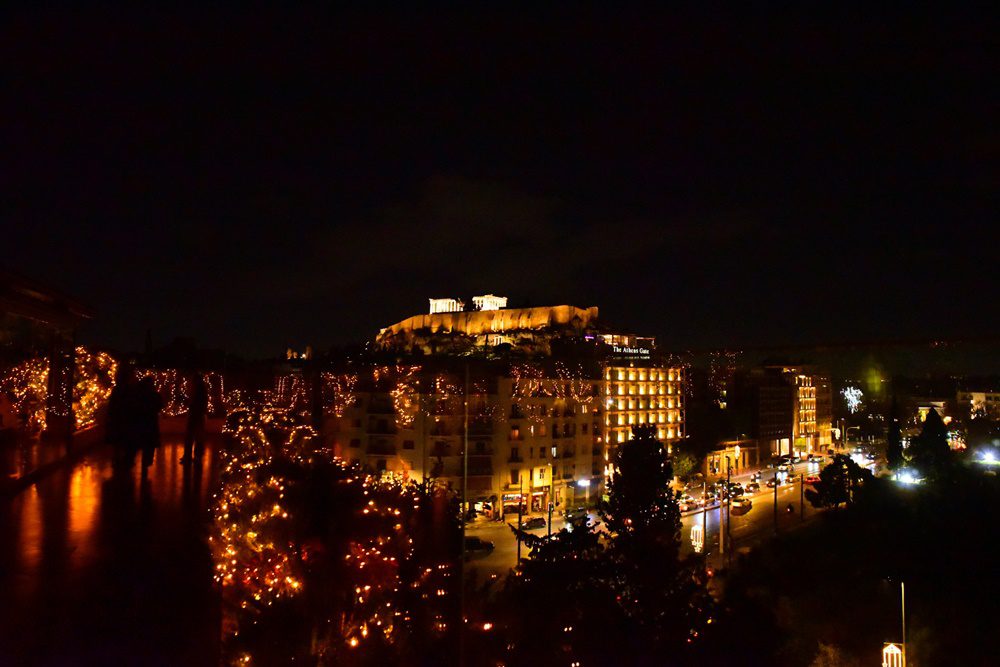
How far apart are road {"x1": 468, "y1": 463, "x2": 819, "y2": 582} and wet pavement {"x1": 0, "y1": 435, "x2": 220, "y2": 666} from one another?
40.5 feet

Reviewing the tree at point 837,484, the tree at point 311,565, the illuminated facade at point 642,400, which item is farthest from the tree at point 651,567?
the illuminated facade at point 642,400

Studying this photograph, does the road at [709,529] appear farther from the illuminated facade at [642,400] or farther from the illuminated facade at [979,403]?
the illuminated facade at [979,403]

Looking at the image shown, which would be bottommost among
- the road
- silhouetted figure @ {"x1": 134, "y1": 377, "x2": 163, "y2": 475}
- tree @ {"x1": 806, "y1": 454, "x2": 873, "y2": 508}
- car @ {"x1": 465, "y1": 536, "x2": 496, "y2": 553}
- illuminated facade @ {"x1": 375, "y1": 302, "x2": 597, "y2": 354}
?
the road

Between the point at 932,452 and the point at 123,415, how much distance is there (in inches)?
875

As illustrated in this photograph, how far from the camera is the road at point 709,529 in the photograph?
18875mm

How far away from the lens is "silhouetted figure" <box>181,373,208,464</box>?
6.90 m

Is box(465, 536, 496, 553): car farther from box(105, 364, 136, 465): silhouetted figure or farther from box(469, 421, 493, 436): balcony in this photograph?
box(105, 364, 136, 465): silhouetted figure

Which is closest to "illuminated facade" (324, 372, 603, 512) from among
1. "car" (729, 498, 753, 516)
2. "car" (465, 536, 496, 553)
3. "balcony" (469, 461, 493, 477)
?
"balcony" (469, 461, 493, 477)

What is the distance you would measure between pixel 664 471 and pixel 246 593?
450 inches

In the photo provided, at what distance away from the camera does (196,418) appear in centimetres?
731

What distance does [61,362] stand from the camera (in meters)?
7.11

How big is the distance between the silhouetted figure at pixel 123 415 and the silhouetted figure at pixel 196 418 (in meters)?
0.60

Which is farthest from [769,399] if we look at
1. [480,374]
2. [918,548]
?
[918,548]

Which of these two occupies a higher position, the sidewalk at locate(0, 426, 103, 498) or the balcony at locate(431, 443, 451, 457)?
the sidewalk at locate(0, 426, 103, 498)
